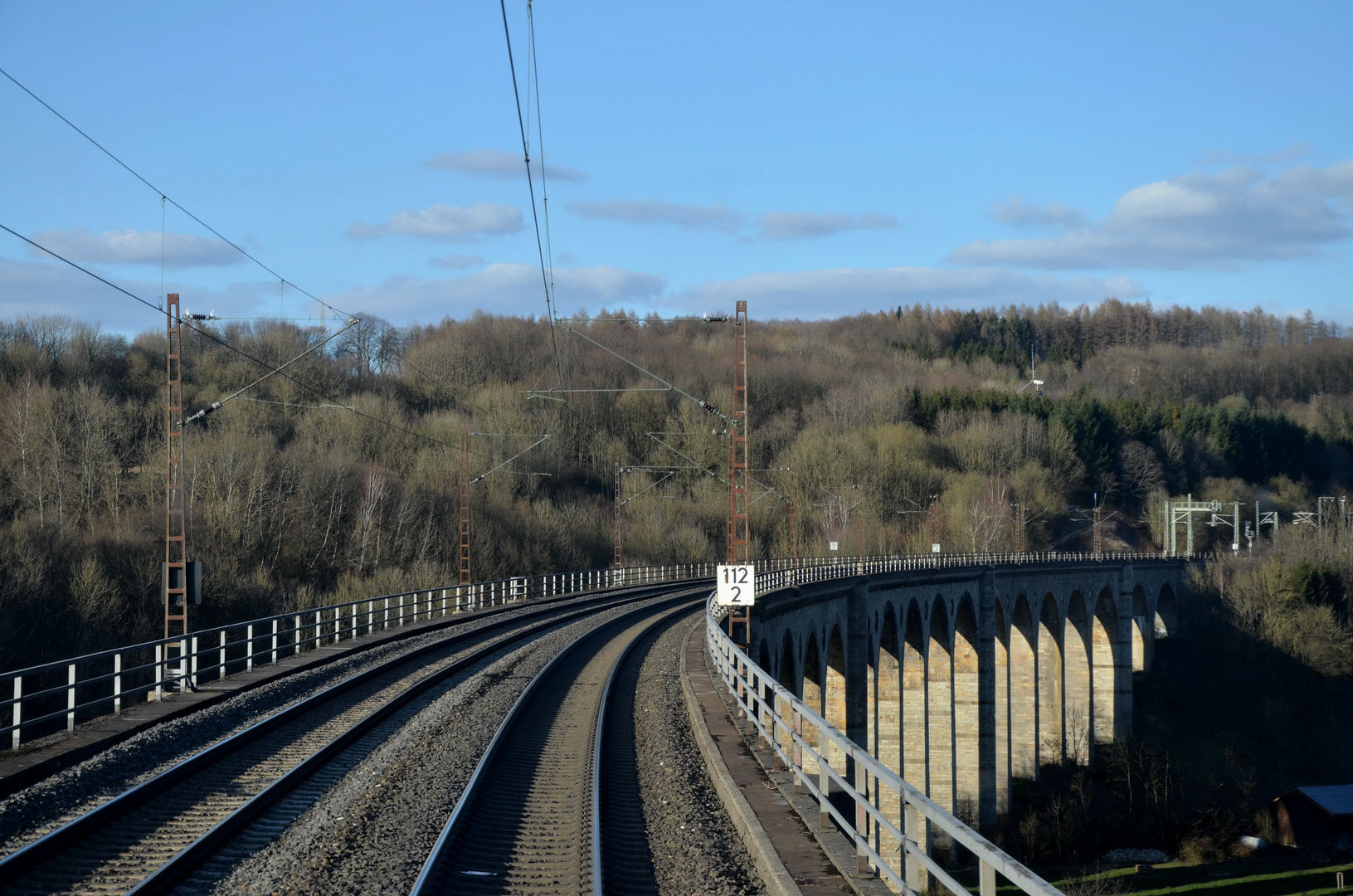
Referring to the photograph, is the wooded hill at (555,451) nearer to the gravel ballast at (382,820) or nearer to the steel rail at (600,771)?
the steel rail at (600,771)

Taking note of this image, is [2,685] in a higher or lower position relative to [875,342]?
lower

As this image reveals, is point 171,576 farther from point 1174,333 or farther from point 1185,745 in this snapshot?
point 1174,333

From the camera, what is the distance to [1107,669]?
7525 centimetres

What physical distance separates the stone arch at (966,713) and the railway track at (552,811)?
139 ft

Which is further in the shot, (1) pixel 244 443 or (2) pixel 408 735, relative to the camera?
(1) pixel 244 443

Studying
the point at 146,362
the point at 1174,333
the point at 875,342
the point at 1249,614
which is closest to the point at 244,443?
the point at 146,362

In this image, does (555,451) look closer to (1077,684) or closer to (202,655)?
(1077,684)

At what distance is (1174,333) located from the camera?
196000 mm

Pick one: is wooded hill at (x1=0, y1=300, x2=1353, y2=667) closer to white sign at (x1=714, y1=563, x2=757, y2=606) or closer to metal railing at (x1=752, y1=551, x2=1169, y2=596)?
metal railing at (x1=752, y1=551, x2=1169, y2=596)

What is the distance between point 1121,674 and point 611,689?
6423 centimetres

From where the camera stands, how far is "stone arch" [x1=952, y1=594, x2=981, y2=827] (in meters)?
56.2

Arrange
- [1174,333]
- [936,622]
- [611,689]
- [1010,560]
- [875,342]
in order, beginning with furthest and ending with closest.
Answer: [1174,333] → [875,342] → [1010,560] → [936,622] → [611,689]

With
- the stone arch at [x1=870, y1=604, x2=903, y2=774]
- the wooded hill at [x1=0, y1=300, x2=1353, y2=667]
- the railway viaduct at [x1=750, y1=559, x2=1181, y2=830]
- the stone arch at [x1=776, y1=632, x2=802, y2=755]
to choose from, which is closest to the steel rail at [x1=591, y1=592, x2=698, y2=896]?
the railway viaduct at [x1=750, y1=559, x2=1181, y2=830]

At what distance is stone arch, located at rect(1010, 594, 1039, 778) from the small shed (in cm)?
1673
